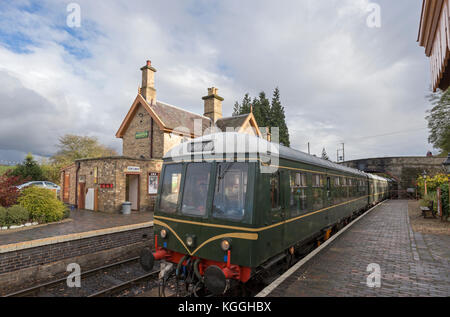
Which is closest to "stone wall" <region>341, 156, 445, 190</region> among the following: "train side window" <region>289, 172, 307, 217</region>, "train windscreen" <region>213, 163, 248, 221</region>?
"train side window" <region>289, 172, 307, 217</region>

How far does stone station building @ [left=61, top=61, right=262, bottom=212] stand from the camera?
14.6 meters

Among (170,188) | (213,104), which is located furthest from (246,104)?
(170,188)

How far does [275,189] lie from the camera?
5156 mm

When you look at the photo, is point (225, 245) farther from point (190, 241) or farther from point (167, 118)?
point (167, 118)

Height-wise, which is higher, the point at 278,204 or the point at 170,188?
the point at 170,188

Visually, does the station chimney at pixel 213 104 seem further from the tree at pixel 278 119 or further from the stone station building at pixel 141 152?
the tree at pixel 278 119

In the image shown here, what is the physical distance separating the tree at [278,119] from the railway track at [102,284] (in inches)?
1407

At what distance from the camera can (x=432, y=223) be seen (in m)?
12.5

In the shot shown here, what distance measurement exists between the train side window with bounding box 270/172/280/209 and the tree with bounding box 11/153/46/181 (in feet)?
88.9

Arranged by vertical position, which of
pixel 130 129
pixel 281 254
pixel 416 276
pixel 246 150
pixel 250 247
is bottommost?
pixel 416 276

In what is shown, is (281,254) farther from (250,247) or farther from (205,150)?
(205,150)

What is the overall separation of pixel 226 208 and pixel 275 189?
1.13m

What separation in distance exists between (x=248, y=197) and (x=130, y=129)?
1816 centimetres

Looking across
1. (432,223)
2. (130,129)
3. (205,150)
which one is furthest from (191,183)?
(130,129)
